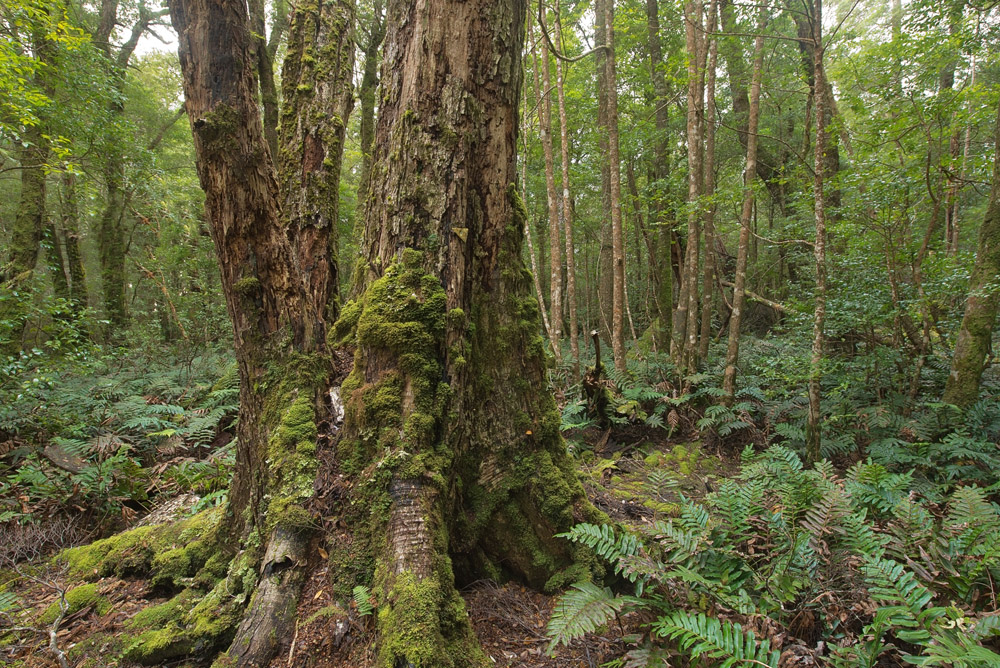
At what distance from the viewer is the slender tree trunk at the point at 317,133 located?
151 inches

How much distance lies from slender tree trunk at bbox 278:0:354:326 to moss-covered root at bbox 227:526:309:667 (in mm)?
1620

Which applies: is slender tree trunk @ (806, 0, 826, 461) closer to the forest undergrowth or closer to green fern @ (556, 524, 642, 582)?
the forest undergrowth

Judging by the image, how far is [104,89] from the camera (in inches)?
340

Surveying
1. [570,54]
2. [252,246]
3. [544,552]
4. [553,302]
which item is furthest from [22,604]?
[570,54]

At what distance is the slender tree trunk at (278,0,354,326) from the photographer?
383 cm

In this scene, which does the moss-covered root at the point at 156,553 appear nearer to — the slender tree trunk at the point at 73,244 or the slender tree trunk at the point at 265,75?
the slender tree trunk at the point at 265,75

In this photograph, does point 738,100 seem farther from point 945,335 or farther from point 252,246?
point 252,246

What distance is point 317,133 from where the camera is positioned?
4.39m

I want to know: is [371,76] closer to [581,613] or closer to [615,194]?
[615,194]

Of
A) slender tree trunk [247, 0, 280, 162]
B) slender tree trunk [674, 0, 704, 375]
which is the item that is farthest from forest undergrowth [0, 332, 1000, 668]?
slender tree trunk [247, 0, 280, 162]

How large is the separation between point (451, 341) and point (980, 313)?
6416 mm

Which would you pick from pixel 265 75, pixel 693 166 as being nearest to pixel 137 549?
pixel 265 75

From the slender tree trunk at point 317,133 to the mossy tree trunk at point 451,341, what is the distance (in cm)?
111

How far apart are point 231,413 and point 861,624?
25.3 feet
